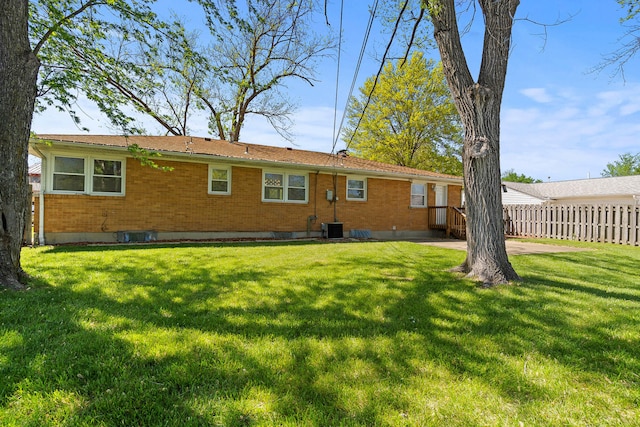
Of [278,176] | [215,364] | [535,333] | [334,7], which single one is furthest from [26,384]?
[278,176]

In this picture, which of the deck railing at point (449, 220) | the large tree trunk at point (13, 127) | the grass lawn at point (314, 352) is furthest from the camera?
the deck railing at point (449, 220)

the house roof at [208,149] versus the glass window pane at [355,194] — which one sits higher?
the house roof at [208,149]

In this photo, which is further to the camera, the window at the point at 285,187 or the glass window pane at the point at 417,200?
the glass window pane at the point at 417,200

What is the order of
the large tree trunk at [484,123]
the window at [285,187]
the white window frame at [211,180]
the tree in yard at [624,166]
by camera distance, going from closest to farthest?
the large tree trunk at [484,123]
the white window frame at [211,180]
the window at [285,187]
the tree in yard at [624,166]

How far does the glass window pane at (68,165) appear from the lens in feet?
30.9

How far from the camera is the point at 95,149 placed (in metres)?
9.48

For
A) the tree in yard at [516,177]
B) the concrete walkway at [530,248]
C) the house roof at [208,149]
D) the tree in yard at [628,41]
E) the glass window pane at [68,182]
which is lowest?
the concrete walkway at [530,248]

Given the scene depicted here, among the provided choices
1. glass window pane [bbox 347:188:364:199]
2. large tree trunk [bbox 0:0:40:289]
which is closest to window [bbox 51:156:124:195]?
large tree trunk [bbox 0:0:40:289]

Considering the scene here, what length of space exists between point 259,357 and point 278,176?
34.2 feet

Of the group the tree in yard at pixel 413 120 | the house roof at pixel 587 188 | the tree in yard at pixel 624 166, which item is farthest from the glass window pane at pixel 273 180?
the tree in yard at pixel 624 166

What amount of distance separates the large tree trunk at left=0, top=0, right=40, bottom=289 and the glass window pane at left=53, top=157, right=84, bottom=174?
6.11m

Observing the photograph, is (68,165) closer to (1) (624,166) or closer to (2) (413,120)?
(2) (413,120)

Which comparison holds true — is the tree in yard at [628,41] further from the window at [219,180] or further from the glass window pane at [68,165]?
the glass window pane at [68,165]

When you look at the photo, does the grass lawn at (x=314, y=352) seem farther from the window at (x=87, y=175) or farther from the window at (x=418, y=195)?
the window at (x=418, y=195)
